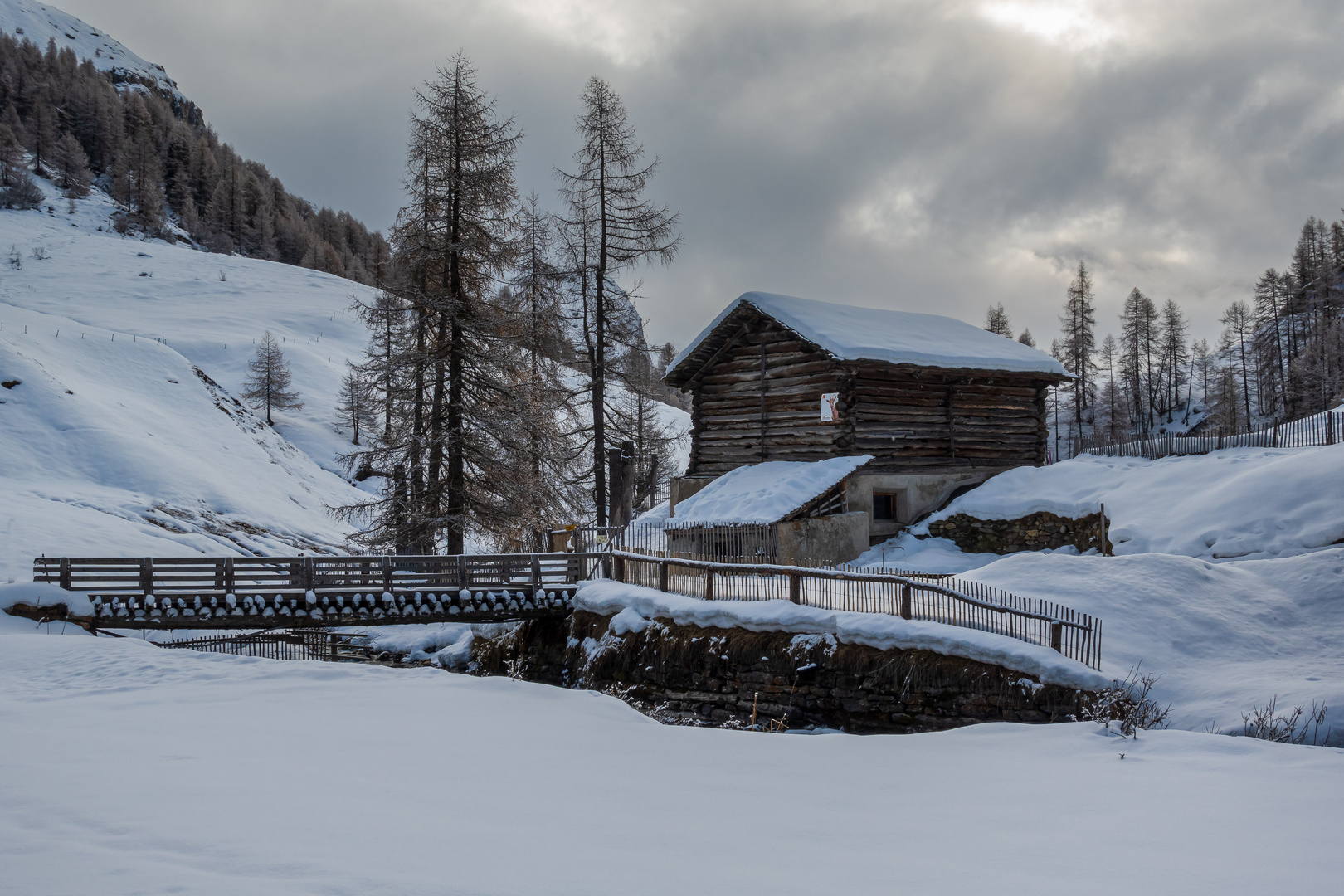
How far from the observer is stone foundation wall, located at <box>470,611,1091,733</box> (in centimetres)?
1023

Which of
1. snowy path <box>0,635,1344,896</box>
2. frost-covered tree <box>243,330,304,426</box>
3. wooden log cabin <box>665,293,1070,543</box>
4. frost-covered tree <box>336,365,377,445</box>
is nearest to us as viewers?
snowy path <box>0,635,1344,896</box>

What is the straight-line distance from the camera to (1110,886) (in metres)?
3.95

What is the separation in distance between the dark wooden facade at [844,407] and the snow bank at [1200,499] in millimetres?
2482

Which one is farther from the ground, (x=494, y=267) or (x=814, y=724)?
(x=494, y=267)

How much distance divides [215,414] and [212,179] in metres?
78.9

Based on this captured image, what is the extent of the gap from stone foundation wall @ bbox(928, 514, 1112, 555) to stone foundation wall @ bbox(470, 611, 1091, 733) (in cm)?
990

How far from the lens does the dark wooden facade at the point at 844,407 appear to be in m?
22.6

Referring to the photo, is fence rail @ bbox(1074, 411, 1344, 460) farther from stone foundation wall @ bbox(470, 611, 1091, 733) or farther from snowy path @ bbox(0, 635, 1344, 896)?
snowy path @ bbox(0, 635, 1344, 896)

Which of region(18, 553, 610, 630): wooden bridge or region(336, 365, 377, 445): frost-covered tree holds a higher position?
region(336, 365, 377, 445): frost-covered tree

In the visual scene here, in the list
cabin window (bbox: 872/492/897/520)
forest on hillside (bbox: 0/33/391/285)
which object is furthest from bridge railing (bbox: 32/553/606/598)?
forest on hillside (bbox: 0/33/391/285)

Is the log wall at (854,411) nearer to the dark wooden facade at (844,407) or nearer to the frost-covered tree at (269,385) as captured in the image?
the dark wooden facade at (844,407)

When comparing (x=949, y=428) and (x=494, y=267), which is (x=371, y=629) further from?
(x=949, y=428)

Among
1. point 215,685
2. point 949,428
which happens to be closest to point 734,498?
point 949,428

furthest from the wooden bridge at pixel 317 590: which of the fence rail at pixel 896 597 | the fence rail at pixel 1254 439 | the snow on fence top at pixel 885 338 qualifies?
the fence rail at pixel 1254 439
